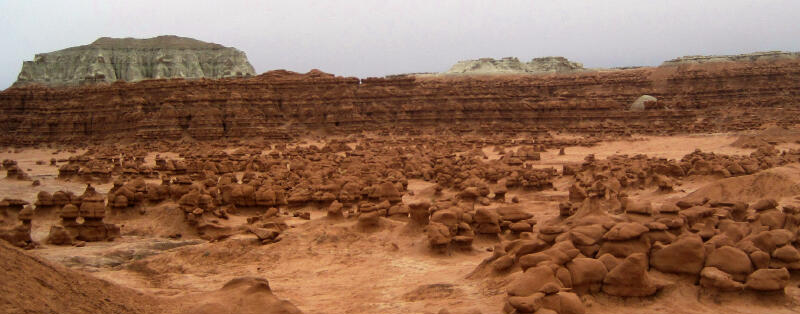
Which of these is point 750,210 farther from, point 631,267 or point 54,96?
point 54,96

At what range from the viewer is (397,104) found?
43844 millimetres

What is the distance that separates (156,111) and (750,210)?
3709cm

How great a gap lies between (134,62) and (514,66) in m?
32.9

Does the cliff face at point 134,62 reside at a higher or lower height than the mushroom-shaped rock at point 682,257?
higher

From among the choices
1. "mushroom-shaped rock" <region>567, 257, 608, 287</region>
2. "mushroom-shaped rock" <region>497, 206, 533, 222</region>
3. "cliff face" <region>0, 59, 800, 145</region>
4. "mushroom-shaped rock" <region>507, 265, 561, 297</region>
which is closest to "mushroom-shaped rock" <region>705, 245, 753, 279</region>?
"mushroom-shaped rock" <region>567, 257, 608, 287</region>

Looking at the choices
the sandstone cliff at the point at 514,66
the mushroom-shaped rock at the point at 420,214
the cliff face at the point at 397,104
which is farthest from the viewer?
the sandstone cliff at the point at 514,66

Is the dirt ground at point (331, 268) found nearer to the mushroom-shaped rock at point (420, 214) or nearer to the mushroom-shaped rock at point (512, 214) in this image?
Result: the mushroom-shaped rock at point (420, 214)

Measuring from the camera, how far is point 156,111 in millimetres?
40438

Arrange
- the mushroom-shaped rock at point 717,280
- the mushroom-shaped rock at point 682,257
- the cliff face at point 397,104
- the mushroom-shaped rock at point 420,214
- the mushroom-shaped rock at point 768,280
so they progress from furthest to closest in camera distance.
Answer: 1. the cliff face at point 397,104
2. the mushroom-shaped rock at point 420,214
3. the mushroom-shaped rock at point 682,257
4. the mushroom-shaped rock at point 717,280
5. the mushroom-shaped rock at point 768,280

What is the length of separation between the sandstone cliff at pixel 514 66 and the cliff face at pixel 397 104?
18.2 ft

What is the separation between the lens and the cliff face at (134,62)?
5325cm

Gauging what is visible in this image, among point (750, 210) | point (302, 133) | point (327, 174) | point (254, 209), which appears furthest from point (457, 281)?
point (302, 133)

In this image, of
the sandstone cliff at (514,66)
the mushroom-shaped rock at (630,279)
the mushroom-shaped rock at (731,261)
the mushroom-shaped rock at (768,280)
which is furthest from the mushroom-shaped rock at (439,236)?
the sandstone cliff at (514,66)

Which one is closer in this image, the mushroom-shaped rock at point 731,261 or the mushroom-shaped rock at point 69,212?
the mushroom-shaped rock at point 731,261
